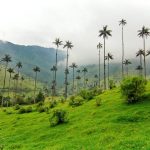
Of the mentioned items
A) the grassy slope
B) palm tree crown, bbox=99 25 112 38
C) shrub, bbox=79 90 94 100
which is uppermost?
palm tree crown, bbox=99 25 112 38

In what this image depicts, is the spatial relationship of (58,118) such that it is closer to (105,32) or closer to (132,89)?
(132,89)

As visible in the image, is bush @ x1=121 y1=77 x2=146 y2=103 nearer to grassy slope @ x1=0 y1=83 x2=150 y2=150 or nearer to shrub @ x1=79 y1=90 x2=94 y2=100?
grassy slope @ x1=0 y1=83 x2=150 y2=150

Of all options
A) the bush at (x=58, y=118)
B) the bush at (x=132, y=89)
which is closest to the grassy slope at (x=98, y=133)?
the bush at (x=58, y=118)

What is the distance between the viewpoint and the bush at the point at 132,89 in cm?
7856

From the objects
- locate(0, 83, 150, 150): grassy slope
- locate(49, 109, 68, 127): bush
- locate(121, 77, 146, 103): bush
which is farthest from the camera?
locate(121, 77, 146, 103): bush

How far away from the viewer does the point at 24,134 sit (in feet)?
216

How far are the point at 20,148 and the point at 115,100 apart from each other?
4137 centimetres

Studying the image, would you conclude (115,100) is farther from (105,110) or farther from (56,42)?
(56,42)

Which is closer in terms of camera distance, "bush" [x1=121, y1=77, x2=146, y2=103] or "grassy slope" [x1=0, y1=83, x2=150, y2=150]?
"grassy slope" [x1=0, y1=83, x2=150, y2=150]

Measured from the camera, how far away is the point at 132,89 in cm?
7812

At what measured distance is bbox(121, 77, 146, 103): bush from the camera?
78562mm

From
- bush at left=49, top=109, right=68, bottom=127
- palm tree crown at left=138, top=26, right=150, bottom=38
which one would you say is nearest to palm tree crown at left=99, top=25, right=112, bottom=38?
palm tree crown at left=138, top=26, right=150, bottom=38

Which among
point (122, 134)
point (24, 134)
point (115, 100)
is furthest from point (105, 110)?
point (122, 134)

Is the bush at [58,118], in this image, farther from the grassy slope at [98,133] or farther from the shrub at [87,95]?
the shrub at [87,95]
